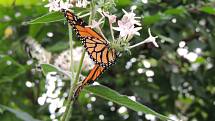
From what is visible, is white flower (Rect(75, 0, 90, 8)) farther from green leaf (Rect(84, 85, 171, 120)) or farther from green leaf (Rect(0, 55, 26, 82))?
green leaf (Rect(0, 55, 26, 82))

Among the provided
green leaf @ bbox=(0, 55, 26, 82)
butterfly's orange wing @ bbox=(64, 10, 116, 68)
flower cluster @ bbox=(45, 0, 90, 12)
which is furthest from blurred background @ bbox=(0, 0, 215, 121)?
butterfly's orange wing @ bbox=(64, 10, 116, 68)

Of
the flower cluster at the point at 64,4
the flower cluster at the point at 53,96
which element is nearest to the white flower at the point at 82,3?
the flower cluster at the point at 64,4

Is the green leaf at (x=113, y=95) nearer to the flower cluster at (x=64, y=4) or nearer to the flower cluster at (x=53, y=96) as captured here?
the flower cluster at (x=64, y=4)

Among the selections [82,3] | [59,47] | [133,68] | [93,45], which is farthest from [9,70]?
[93,45]

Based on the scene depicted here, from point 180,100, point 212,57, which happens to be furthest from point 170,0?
point 180,100

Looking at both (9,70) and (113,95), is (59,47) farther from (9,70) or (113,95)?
(113,95)

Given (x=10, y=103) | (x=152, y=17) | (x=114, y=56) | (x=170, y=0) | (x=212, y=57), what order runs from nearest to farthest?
(x=114, y=56) → (x=152, y=17) → (x=170, y=0) → (x=10, y=103) → (x=212, y=57)

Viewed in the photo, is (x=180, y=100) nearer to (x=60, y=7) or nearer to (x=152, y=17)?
(x=152, y=17)
